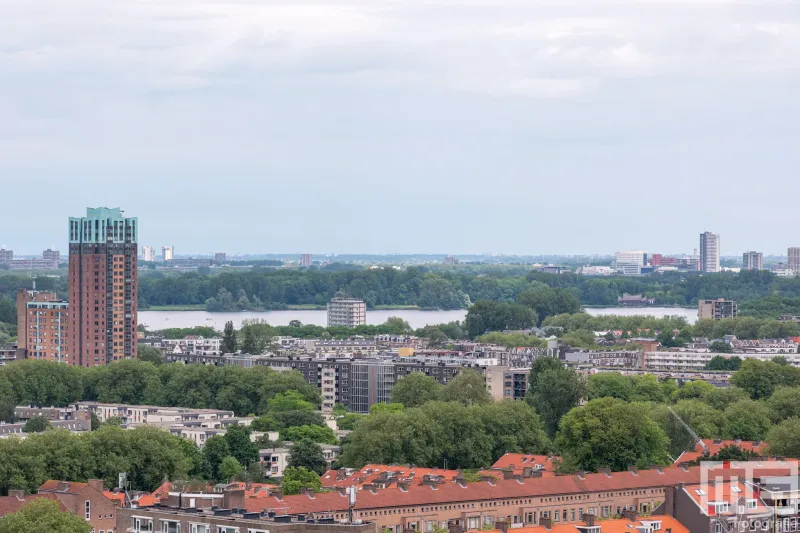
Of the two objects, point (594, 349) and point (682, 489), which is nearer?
point (682, 489)

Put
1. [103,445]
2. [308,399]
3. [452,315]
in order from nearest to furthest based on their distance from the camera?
[103,445], [308,399], [452,315]

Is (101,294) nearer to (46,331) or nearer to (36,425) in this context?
(46,331)

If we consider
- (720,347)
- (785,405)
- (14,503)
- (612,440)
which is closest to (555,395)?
(785,405)

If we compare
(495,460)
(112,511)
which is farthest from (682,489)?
(495,460)

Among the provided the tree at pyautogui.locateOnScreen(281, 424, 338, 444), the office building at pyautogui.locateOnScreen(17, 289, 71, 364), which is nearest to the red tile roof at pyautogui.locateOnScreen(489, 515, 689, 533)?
the tree at pyautogui.locateOnScreen(281, 424, 338, 444)

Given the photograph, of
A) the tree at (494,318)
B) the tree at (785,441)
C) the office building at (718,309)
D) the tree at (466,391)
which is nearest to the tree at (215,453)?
the tree at (466,391)

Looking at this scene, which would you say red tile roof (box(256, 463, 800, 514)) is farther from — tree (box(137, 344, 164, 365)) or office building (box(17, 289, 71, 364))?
office building (box(17, 289, 71, 364))

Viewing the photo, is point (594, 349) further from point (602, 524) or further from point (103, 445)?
point (602, 524)
